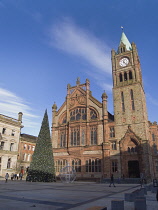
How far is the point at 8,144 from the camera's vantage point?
49.3 metres

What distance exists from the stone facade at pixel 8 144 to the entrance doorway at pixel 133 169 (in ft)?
101

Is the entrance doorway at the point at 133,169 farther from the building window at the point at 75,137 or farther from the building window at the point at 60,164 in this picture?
the building window at the point at 60,164

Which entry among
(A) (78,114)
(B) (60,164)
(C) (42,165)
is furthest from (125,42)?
(C) (42,165)

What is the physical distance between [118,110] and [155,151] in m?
17.7

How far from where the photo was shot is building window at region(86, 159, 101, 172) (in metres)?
39.2

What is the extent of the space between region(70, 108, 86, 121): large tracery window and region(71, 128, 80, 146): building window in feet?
10.3

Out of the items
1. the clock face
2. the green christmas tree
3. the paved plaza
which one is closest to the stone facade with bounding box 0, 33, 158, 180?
the clock face

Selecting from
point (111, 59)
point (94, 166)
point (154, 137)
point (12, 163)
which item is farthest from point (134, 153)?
point (12, 163)

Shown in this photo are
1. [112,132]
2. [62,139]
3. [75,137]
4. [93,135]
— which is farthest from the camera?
[62,139]

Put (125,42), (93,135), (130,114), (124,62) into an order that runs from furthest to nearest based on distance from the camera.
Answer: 1. (125,42)
2. (124,62)
3. (93,135)
4. (130,114)

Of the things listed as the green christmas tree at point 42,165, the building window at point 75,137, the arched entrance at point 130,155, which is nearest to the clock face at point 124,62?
the arched entrance at point 130,155

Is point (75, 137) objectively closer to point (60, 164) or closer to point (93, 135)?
point (93, 135)

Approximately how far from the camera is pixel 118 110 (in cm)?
4212

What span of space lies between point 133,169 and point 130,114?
11528mm
